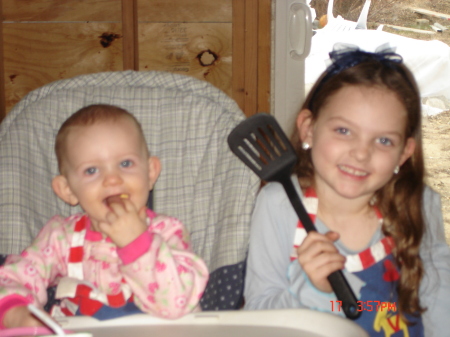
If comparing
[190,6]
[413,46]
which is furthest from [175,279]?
[413,46]

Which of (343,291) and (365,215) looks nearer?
(343,291)

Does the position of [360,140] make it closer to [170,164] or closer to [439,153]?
[170,164]

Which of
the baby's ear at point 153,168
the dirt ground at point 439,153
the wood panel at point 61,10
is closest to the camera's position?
the baby's ear at point 153,168

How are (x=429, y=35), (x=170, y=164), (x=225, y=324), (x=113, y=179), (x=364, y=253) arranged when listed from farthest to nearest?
(x=429, y=35)
(x=170, y=164)
(x=364, y=253)
(x=113, y=179)
(x=225, y=324)

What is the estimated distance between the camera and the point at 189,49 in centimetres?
230

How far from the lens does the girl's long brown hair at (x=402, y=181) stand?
115 cm

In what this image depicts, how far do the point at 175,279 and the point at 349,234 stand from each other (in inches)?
17.2

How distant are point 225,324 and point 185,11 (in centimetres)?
165

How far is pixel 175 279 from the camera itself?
97 cm

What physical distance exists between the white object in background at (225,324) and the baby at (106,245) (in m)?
0.04

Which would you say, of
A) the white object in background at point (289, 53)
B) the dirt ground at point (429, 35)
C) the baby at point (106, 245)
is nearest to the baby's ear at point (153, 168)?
the baby at point (106, 245)

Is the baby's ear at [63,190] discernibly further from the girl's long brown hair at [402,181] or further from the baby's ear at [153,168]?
the girl's long brown hair at [402,181]

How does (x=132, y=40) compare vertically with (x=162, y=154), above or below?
above

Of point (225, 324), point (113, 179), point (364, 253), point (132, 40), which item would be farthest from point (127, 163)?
point (132, 40)
